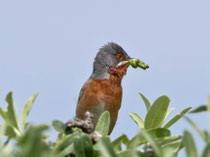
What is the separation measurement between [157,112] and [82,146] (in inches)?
42.7

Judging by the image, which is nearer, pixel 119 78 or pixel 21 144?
pixel 21 144

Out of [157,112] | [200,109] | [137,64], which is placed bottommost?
[157,112]

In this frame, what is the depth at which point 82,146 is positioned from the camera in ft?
7.41

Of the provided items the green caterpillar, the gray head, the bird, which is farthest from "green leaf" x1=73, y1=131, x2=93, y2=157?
the green caterpillar

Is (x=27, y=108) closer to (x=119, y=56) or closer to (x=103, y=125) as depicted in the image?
(x=103, y=125)

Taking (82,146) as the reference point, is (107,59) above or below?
above

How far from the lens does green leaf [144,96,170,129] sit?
3172 millimetres

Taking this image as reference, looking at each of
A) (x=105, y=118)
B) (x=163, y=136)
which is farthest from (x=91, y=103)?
(x=163, y=136)

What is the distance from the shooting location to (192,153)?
1.66 m

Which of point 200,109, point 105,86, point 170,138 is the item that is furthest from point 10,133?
point 105,86

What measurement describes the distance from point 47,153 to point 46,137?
109 centimetres

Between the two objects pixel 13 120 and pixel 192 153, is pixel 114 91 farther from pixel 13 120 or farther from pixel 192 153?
pixel 192 153

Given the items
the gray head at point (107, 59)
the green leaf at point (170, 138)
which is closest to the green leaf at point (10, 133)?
the green leaf at point (170, 138)

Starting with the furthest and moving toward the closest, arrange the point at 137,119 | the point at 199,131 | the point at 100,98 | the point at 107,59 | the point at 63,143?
1. the point at 107,59
2. the point at 100,98
3. the point at 137,119
4. the point at 63,143
5. the point at 199,131
